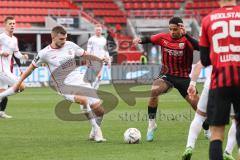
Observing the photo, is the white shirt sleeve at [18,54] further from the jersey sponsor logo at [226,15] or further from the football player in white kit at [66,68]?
the jersey sponsor logo at [226,15]

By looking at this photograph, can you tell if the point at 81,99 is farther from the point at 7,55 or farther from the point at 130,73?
the point at 130,73

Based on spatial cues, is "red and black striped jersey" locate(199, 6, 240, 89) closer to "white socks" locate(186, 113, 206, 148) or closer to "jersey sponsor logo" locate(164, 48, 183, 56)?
"white socks" locate(186, 113, 206, 148)

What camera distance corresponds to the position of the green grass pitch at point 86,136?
10109 millimetres

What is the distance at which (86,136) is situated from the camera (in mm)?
12781

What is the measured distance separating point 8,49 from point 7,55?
0.62ft

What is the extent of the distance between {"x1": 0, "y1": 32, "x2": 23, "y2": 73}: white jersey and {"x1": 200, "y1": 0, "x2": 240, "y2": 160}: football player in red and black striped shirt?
34.5 feet

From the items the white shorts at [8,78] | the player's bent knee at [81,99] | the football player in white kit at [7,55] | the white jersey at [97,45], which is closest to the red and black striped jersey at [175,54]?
the player's bent knee at [81,99]

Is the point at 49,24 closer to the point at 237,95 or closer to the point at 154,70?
the point at 154,70

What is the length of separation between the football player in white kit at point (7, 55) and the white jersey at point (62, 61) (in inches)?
186

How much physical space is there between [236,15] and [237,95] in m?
0.89

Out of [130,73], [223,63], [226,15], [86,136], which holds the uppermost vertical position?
[226,15]

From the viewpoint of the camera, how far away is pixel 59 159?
964 centimetres

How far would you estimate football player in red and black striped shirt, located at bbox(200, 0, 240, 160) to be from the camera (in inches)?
286

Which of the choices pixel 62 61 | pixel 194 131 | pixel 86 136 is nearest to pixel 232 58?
pixel 194 131
